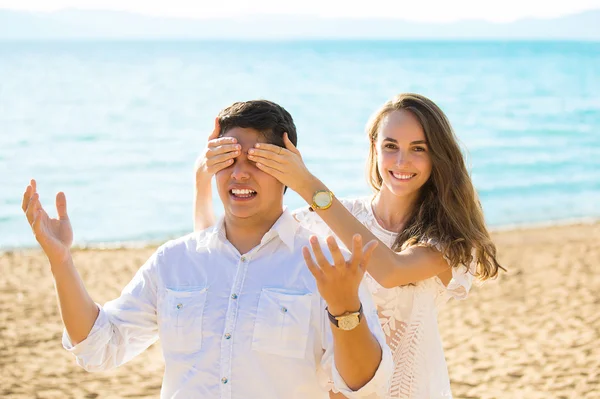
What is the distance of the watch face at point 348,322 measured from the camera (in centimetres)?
260

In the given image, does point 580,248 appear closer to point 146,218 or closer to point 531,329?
point 531,329

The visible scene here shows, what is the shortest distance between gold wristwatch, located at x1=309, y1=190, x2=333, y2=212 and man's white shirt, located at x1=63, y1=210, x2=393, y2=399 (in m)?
0.47

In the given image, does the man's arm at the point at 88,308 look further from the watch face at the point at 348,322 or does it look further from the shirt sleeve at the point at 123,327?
the watch face at the point at 348,322

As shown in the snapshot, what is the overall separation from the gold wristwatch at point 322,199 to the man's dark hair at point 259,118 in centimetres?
A: 45

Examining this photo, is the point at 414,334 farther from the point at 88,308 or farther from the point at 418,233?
the point at 88,308

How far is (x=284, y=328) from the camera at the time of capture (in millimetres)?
2846

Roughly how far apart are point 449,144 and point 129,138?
2802 centimetres

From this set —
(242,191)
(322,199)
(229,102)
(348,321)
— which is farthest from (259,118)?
(229,102)

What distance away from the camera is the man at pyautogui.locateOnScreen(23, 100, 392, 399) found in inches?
109

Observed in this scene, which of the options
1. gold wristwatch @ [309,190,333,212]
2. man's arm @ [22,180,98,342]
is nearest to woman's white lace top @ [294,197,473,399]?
gold wristwatch @ [309,190,333,212]

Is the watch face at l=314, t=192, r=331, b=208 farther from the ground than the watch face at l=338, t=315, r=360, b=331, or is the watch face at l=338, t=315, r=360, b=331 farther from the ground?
the watch face at l=314, t=192, r=331, b=208

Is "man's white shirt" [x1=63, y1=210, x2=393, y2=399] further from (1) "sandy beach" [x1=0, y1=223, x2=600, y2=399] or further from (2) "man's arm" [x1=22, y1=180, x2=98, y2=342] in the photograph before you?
(1) "sandy beach" [x1=0, y1=223, x2=600, y2=399]

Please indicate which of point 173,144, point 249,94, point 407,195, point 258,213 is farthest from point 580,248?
point 249,94

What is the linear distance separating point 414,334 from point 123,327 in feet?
5.30
